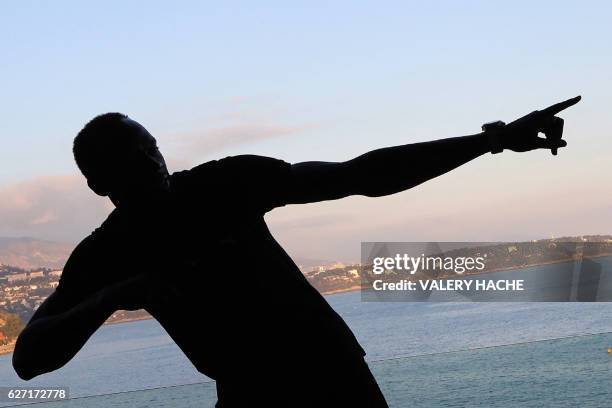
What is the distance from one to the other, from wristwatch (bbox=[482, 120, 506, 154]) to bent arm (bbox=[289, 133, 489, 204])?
12mm

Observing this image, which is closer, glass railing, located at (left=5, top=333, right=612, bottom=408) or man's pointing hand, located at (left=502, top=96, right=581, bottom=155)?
man's pointing hand, located at (left=502, top=96, right=581, bottom=155)

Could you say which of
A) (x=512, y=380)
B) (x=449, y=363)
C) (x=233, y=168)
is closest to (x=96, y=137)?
(x=233, y=168)

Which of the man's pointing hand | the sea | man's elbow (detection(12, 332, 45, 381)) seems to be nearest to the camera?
the man's pointing hand

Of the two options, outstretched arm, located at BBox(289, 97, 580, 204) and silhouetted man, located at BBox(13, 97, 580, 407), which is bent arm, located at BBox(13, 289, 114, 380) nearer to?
silhouetted man, located at BBox(13, 97, 580, 407)

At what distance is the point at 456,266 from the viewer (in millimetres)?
179500

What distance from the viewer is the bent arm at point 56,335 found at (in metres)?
2.21

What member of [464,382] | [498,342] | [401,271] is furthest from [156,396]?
[401,271]

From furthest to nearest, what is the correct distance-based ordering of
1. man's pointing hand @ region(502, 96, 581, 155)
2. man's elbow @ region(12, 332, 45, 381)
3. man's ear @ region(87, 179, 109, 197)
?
man's ear @ region(87, 179, 109, 197)
man's elbow @ region(12, 332, 45, 381)
man's pointing hand @ region(502, 96, 581, 155)

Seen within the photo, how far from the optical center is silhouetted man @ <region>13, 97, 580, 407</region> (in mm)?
2338

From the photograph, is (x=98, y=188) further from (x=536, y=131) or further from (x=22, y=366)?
(x=536, y=131)

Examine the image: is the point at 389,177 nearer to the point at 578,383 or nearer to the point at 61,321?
the point at 61,321

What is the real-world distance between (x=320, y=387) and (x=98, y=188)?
2.31ft

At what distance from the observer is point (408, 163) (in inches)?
89.0

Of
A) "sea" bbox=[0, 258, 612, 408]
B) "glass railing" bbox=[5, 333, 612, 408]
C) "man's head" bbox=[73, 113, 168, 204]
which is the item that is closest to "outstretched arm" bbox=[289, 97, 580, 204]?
"man's head" bbox=[73, 113, 168, 204]
